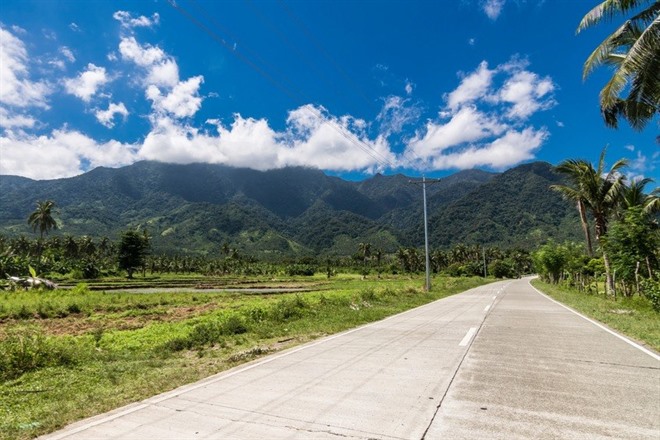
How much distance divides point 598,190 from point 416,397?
26950 mm

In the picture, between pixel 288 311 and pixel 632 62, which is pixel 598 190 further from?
pixel 288 311

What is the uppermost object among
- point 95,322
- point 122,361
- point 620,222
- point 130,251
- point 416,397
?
point 620,222

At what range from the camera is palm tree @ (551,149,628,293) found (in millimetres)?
24750

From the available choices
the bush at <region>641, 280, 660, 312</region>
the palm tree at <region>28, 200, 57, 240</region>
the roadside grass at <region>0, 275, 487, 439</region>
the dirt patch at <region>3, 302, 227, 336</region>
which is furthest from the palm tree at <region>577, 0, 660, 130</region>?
the palm tree at <region>28, 200, 57, 240</region>

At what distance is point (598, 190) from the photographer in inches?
1009

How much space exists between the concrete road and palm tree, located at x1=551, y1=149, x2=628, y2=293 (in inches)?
783

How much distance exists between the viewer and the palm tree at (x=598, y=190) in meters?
24.8

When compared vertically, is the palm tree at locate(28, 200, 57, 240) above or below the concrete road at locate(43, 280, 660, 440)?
above

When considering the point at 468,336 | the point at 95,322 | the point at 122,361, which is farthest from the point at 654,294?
the point at 95,322

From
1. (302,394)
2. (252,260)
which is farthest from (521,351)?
(252,260)

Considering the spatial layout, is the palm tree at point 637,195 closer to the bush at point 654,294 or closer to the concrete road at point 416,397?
the bush at point 654,294

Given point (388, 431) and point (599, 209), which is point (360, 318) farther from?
point (599, 209)

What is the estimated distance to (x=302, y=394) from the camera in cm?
547

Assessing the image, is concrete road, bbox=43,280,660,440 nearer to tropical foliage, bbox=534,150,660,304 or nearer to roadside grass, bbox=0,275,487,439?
roadside grass, bbox=0,275,487,439
